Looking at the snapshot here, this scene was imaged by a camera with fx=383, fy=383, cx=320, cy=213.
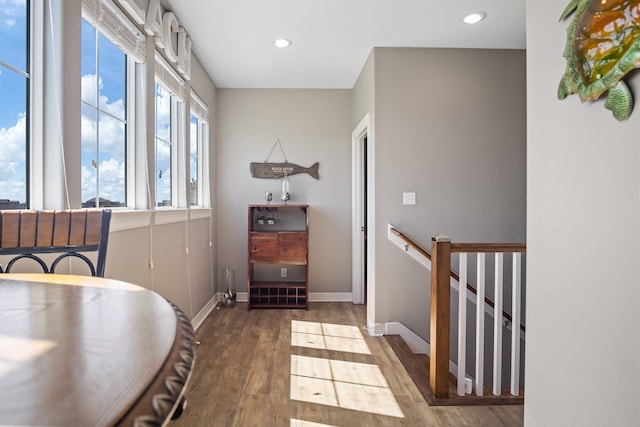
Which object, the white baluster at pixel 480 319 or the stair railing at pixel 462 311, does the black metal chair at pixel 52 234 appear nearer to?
the stair railing at pixel 462 311

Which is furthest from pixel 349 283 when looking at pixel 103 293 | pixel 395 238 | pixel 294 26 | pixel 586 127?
pixel 103 293

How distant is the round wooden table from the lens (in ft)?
0.97

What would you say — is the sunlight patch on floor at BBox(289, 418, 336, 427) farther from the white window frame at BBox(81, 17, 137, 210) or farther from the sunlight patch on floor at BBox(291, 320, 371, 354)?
the white window frame at BBox(81, 17, 137, 210)

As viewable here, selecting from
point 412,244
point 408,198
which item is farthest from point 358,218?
point 412,244

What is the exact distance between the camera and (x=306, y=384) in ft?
7.73

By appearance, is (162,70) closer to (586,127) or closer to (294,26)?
(294,26)

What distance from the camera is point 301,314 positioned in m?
3.99

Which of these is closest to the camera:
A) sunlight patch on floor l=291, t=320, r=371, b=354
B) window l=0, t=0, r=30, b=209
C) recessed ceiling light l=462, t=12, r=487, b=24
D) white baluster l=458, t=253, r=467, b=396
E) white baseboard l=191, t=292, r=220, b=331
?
window l=0, t=0, r=30, b=209

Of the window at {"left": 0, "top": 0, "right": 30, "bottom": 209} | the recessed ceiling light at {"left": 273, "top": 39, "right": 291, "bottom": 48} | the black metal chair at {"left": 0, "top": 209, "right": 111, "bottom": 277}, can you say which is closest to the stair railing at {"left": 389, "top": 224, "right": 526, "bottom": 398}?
the black metal chair at {"left": 0, "top": 209, "right": 111, "bottom": 277}

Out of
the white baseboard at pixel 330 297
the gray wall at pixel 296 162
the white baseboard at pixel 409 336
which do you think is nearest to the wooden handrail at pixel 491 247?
the white baseboard at pixel 409 336

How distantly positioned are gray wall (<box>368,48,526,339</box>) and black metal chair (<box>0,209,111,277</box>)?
2384 mm

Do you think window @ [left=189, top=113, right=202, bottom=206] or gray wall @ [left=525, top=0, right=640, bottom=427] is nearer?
gray wall @ [left=525, top=0, right=640, bottom=427]

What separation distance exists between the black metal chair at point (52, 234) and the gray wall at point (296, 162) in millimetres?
3259

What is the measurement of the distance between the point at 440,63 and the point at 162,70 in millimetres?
2284
